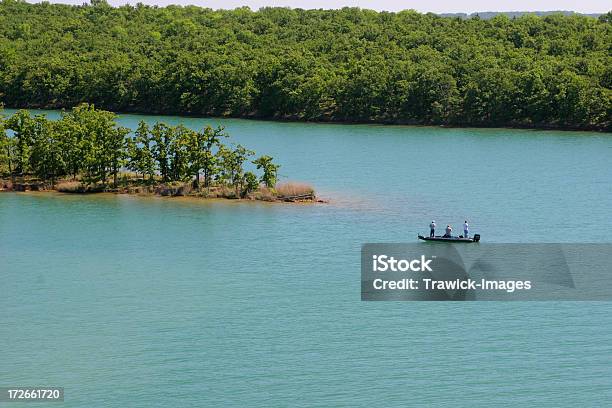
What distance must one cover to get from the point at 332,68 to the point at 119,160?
205ft

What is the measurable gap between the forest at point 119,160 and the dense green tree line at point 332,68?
49280 mm

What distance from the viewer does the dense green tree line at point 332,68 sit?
109 m

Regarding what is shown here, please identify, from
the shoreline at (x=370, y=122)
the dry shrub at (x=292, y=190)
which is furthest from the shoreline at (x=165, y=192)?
the shoreline at (x=370, y=122)

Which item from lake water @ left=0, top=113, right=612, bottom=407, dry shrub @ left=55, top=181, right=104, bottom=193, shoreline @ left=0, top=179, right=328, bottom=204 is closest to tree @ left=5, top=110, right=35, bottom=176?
shoreline @ left=0, top=179, right=328, bottom=204

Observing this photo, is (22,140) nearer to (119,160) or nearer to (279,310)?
(119,160)

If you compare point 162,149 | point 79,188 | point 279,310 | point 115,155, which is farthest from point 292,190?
point 279,310

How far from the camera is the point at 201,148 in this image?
209 feet

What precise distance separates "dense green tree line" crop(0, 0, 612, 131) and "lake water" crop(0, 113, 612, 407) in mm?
40210

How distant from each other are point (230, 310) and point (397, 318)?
6.25 meters

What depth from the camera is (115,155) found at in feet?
210

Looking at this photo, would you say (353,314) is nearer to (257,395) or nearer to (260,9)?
(257,395)

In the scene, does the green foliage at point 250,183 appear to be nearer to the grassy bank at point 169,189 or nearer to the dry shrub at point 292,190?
the grassy bank at point 169,189

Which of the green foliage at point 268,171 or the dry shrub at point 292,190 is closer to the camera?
the dry shrub at point 292,190

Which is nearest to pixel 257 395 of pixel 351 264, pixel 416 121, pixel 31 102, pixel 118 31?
pixel 351 264
